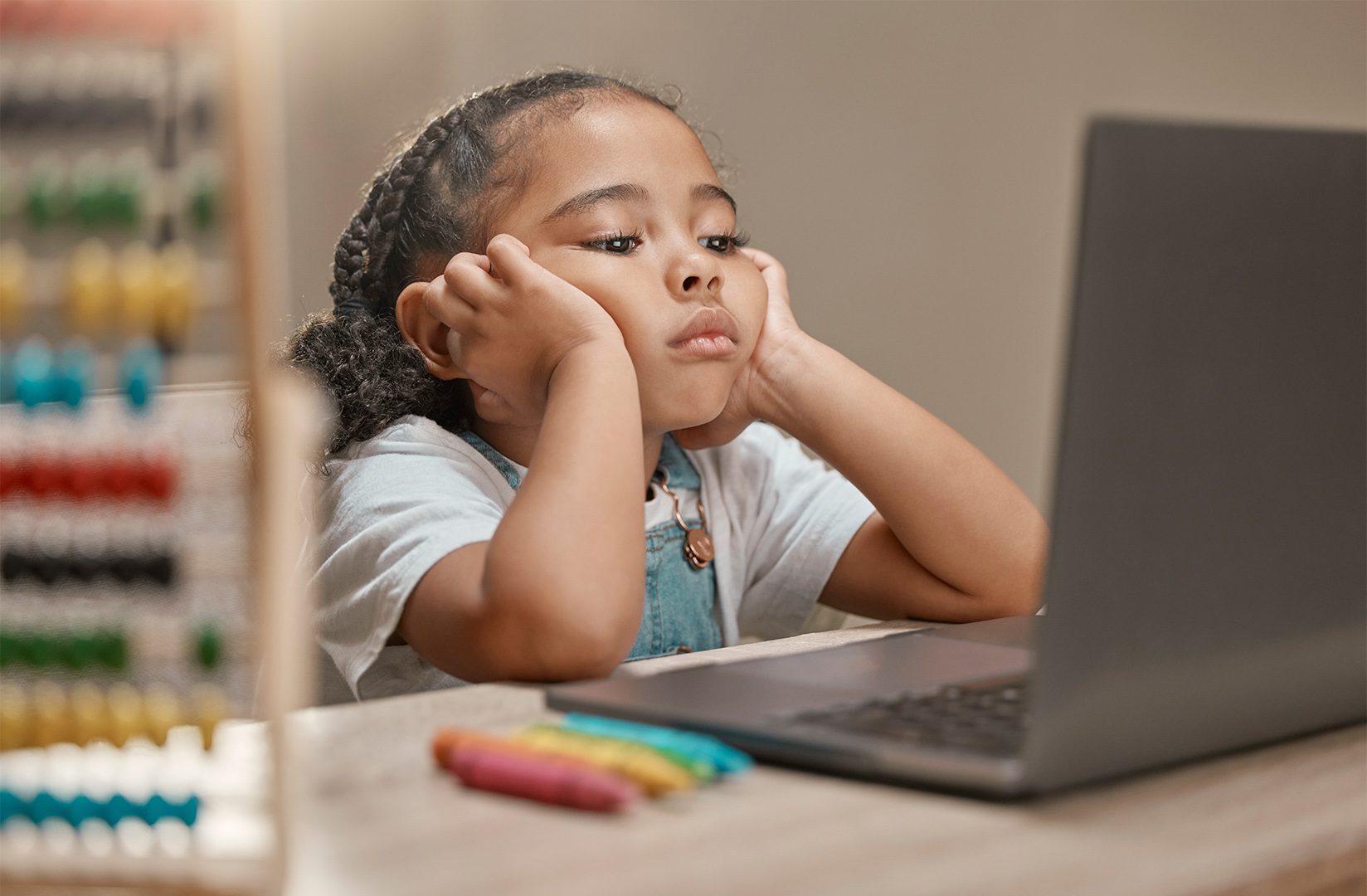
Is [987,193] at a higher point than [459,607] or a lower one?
higher

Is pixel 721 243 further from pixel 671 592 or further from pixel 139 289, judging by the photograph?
pixel 139 289

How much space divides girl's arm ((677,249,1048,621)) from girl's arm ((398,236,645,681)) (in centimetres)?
22

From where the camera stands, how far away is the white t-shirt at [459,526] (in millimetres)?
886

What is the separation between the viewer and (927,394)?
77.8 inches

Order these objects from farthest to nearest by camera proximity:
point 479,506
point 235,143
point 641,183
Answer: point 641,183
point 479,506
point 235,143

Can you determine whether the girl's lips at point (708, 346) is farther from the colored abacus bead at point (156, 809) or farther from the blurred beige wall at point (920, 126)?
the blurred beige wall at point (920, 126)

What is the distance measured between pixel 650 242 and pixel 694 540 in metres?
0.25

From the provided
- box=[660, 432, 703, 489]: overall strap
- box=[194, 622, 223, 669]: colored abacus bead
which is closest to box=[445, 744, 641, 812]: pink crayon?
box=[194, 622, 223, 669]: colored abacus bead

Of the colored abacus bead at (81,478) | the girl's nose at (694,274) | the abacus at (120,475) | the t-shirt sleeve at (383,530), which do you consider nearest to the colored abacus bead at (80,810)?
the abacus at (120,475)

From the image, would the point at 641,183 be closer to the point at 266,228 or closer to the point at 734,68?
the point at 266,228

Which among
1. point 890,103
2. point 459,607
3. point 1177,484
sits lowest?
point 459,607

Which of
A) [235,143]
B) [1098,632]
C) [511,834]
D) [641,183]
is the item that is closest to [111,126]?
[235,143]

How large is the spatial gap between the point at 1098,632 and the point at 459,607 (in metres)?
0.42

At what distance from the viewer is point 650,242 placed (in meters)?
1.04
